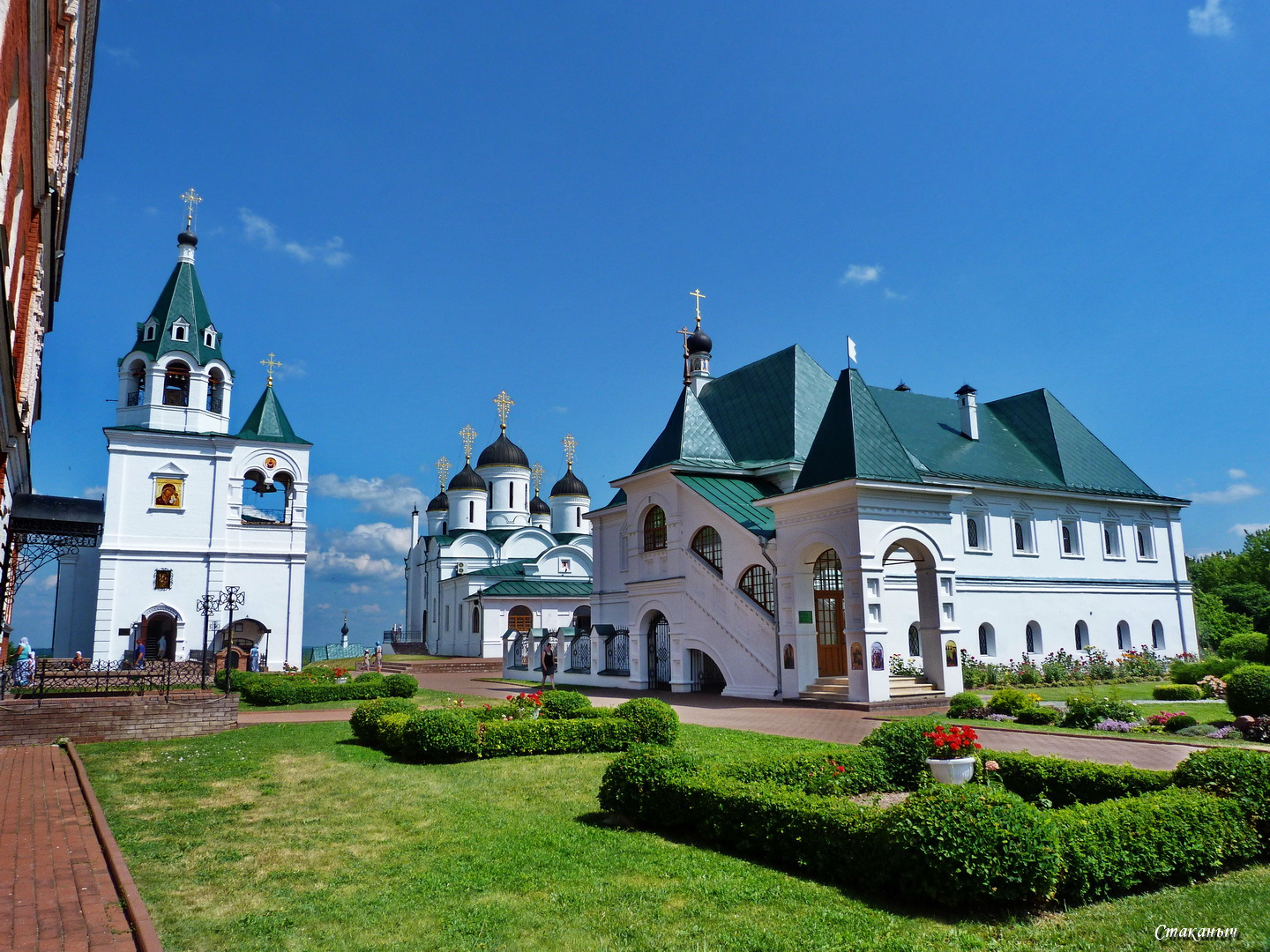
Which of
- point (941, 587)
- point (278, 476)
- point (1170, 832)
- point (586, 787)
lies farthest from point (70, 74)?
point (278, 476)

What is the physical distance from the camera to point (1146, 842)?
19.3 feet

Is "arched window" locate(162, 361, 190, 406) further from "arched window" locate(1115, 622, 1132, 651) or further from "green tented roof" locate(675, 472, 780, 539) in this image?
"arched window" locate(1115, 622, 1132, 651)

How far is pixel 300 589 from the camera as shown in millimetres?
34531

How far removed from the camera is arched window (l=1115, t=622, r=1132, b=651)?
99.5 ft

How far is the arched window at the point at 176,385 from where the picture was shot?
33906 millimetres

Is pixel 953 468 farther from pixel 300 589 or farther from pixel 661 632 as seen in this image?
pixel 300 589

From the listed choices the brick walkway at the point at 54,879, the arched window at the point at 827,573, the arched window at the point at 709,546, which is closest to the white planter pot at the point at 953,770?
the brick walkway at the point at 54,879

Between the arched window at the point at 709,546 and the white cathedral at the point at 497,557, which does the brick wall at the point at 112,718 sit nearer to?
the arched window at the point at 709,546

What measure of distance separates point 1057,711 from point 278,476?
31.2 m

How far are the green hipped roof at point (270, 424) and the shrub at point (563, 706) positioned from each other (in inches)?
1003

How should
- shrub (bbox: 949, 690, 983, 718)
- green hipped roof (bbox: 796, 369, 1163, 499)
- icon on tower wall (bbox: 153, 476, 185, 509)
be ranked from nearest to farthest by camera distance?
shrub (bbox: 949, 690, 983, 718), green hipped roof (bbox: 796, 369, 1163, 499), icon on tower wall (bbox: 153, 476, 185, 509)

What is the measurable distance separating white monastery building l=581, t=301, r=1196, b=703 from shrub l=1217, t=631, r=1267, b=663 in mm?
5197

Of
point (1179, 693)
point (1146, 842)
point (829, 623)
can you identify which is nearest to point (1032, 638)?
point (1179, 693)

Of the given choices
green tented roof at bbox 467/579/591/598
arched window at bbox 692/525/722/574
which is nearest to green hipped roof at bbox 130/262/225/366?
green tented roof at bbox 467/579/591/598
